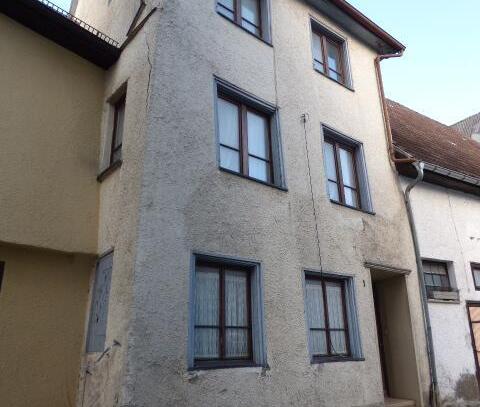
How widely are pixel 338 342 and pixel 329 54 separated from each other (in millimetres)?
6115

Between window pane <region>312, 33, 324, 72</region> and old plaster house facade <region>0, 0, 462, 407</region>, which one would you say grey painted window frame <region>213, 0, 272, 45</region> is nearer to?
old plaster house facade <region>0, 0, 462, 407</region>

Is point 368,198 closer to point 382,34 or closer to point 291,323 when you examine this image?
point 291,323

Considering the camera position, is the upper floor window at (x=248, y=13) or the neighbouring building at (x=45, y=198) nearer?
the neighbouring building at (x=45, y=198)

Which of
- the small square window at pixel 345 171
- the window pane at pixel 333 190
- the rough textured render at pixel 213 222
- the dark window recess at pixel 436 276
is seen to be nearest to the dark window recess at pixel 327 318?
the rough textured render at pixel 213 222

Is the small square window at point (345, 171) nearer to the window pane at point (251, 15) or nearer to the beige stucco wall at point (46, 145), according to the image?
the window pane at point (251, 15)

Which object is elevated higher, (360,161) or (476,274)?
(360,161)

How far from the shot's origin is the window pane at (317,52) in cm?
891

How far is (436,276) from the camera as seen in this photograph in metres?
9.16

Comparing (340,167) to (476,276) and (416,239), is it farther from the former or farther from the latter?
(476,276)

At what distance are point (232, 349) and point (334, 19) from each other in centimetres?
753

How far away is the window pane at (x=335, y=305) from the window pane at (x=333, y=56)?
479 cm

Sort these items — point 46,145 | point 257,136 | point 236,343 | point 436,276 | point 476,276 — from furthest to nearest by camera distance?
point 476,276 < point 436,276 < point 257,136 < point 46,145 < point 236,343

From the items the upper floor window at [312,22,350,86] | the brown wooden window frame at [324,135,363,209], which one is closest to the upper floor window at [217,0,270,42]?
the upper floor window at [312,22,350,86]

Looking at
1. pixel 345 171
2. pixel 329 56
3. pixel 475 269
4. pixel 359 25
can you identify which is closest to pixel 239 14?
pixel 329 56
